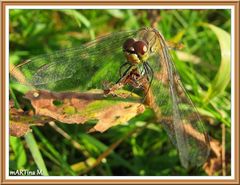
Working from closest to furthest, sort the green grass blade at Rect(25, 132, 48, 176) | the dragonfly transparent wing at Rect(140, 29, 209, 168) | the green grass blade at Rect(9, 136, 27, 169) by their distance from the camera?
the dragonfly transparent wing at Rect(140, 29, 209, 168)
the green grass blade at Rect(25, 132, 48, 176)
the green grass blade at Rect(9, 136, 27, 169)

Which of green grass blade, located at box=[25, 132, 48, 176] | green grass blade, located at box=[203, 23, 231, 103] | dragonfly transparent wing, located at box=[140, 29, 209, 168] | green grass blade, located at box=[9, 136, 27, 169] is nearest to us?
dragonfly transparent wing, located at box=[140, 29, 209, 168]

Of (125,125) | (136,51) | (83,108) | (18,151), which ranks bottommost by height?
(125,125)

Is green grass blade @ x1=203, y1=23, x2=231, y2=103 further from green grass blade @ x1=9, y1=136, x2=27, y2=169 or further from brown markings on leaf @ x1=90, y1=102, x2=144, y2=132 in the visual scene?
green grass blade @ x1=9, y1=136, x2=27, y2=169

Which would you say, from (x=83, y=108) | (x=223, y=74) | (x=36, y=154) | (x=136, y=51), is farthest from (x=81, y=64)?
(x=223, y=74)

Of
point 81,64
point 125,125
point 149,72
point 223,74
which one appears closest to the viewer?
point 149,72

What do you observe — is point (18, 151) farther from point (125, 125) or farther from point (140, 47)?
point (140, 47)

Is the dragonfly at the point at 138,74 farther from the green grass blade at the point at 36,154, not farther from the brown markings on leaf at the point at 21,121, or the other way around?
the green grass blade at the point at 36,154

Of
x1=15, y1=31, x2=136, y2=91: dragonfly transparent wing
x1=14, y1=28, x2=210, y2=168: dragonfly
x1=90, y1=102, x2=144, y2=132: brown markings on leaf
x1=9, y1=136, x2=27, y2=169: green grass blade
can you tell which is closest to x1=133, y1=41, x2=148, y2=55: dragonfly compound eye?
x1=14, y1=28, x2=210, y2=168: dragonfly
